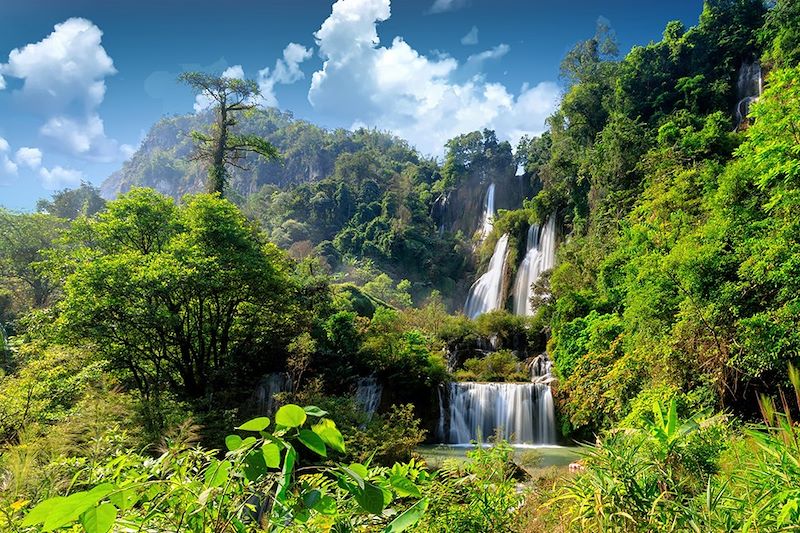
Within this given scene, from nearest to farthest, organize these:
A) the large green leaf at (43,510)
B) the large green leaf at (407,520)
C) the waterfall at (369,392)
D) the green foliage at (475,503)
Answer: the large green leaf at (43,510) → the large green leaf at (407,520) → the green foliage at (475,503) → the waterfall at (369,392)

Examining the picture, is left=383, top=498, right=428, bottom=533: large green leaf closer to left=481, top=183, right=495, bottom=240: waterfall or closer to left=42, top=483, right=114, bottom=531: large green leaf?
left=42, top=483, right=114, bottom=531: large green leaf

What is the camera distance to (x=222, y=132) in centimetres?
1939

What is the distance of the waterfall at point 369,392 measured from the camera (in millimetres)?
13126

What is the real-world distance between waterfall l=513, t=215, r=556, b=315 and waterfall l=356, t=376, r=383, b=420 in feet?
42.8

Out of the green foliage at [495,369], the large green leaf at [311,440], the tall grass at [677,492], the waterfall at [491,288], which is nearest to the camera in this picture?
the large green leaf at [311,440]

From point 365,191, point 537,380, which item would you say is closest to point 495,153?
point 365,191

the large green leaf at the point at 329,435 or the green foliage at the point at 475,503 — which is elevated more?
the large green leaf at the point at 329,435

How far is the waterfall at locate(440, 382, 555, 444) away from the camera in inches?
512

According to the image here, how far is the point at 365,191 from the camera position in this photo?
4506 cm

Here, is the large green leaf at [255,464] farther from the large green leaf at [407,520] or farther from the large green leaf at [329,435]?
the large green leaf at [407,520]

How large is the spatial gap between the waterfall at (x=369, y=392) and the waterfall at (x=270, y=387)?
2170mm

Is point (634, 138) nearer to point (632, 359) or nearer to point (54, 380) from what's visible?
point (632, 359)

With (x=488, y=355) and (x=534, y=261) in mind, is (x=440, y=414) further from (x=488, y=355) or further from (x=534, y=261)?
(x=534, y=261)

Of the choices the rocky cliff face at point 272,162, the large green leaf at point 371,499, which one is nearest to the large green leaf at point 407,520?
the large green leaf at point 371,499
